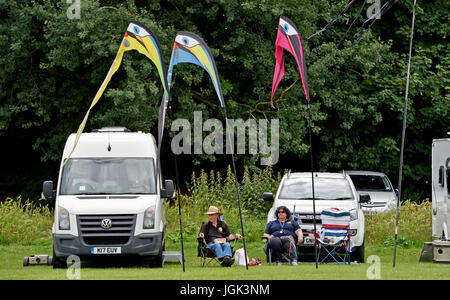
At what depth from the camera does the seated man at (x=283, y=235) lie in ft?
50.7

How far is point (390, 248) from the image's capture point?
62.2 feet

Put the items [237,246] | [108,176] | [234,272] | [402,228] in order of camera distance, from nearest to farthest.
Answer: [234,272], [108,176], [237,246], [402,228]

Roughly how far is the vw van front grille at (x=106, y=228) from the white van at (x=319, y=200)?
3587 millimetres

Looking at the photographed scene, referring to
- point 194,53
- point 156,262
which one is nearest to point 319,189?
point 156,262

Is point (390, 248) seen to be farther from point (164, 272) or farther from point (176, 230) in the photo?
point (164, 272)

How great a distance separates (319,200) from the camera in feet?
58.0

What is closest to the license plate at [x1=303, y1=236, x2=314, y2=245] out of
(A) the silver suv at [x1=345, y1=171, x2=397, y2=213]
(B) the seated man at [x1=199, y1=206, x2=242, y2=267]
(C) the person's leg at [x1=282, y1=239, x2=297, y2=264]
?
(C) the person's leg at [x1=282, y1=239, x2=297, y2=264]

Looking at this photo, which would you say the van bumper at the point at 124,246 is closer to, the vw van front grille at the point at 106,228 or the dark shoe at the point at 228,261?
the vw van front grille at the point at 106,228

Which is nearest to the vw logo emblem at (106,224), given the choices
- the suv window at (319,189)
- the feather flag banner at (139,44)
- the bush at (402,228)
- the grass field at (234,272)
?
the grass field at (234,272)

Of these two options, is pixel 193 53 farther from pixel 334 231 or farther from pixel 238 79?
pixel 238 79

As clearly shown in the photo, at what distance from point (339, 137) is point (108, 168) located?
13149 millimetres

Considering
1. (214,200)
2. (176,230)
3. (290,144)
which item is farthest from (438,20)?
(176,230)

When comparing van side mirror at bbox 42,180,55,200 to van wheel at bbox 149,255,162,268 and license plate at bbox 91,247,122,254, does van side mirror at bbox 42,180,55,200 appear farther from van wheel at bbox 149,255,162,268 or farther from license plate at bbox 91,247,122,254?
van wheel at bbox 149,255,162,268

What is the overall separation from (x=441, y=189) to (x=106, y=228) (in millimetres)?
7097
